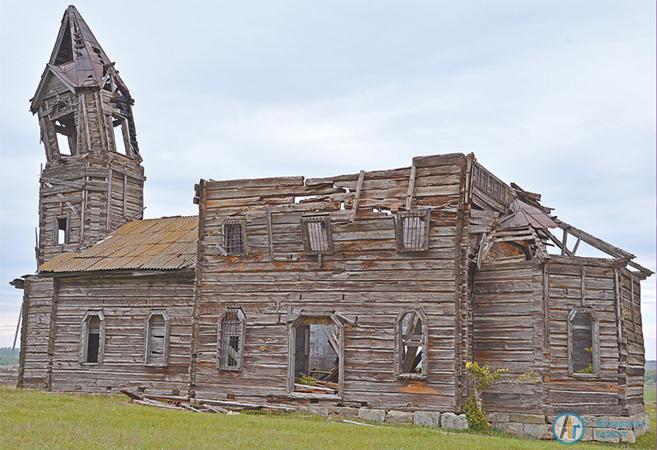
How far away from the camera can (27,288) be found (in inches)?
1282

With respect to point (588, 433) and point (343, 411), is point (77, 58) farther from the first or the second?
point (588, 433)

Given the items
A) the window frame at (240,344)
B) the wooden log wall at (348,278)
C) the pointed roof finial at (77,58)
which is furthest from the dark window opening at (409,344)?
the pointed roof finial at (77,58)

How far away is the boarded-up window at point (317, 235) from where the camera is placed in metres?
23.1

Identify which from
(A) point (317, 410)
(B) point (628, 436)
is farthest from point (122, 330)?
(B) point (628, 436)

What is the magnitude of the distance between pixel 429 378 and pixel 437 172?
583cm

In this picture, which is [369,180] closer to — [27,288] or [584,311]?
[584,311]

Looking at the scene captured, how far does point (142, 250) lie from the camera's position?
1180 inches

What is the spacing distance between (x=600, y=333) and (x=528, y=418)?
10.8 feet

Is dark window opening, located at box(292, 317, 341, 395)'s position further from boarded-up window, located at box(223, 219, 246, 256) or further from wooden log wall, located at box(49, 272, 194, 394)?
wooden log wall, located at box(49, 272, 194, 394)

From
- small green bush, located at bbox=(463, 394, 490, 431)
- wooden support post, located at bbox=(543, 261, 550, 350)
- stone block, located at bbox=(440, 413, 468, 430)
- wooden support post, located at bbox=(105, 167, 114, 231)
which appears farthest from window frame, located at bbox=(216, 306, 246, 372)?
wooden support post, located at bbox=(105, 167, 114, 231)

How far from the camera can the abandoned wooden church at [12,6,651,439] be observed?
71.3ft

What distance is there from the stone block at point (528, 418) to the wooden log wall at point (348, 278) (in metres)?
1.90

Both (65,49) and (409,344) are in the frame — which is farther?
(65,49)

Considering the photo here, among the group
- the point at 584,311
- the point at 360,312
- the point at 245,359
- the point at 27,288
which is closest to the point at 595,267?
the point at 584,311
